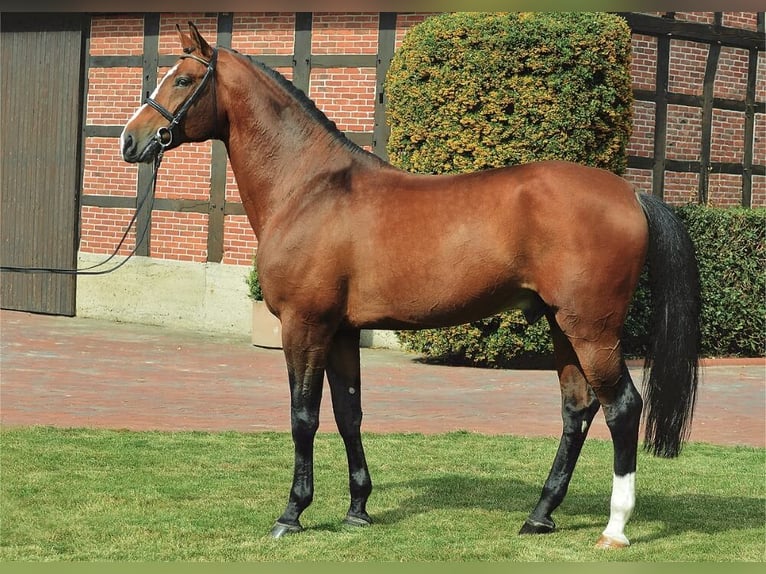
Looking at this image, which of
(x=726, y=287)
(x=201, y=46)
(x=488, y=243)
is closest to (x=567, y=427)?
(x=488, y=243)

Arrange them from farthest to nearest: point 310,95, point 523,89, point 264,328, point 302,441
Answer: point 310,95 → point 264,328 → point 523,89 → point 302,441

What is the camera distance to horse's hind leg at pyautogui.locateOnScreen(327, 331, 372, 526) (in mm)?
6047

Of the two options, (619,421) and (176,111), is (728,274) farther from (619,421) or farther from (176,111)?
(176,111)

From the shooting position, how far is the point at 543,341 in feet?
39.7

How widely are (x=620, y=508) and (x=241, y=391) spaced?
18.7ft

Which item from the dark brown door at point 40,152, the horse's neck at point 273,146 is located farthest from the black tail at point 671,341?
the dark brown door at point 40,152

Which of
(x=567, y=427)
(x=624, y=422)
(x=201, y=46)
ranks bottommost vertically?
(x=567, y=427)

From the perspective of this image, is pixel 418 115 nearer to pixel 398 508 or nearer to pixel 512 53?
pixel 512 53

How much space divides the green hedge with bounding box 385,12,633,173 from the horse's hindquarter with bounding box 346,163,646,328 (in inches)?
240

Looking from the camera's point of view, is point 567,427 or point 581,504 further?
point 581,504

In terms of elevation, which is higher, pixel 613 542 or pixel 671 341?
pixel 671 341

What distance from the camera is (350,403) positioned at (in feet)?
20.0

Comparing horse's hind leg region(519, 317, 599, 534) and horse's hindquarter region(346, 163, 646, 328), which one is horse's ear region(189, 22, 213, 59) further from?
horse's hind leg region(519, 317, 599, 534)

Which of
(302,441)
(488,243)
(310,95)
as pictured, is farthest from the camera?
(310,95)
